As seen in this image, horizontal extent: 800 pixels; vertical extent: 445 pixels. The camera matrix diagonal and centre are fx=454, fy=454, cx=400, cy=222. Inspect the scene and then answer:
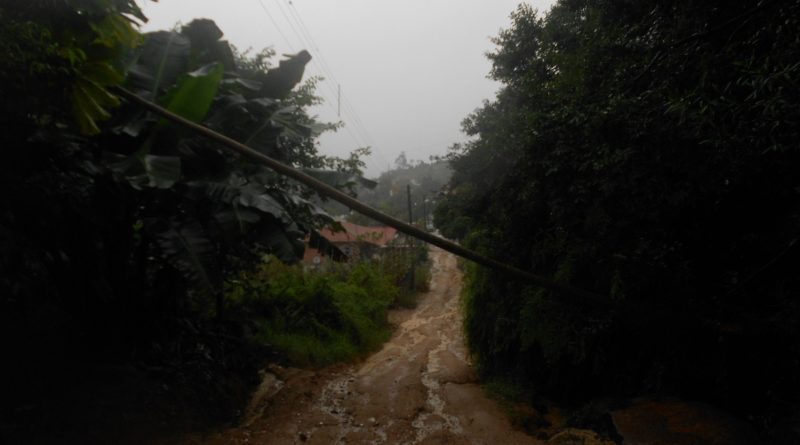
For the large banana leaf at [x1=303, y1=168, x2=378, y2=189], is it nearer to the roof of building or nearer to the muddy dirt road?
Answer: the roof of building

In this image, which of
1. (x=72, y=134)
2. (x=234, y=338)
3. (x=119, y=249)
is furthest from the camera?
(x=234, y=338)

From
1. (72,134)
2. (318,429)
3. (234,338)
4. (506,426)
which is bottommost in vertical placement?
(318,429)

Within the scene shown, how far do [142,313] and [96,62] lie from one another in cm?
297

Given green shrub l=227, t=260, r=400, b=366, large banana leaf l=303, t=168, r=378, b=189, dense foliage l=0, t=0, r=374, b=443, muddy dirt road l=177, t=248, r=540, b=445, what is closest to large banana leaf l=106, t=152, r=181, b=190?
dense foliage l=0, t=0, r=374, b=443

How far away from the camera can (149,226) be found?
4312 mm

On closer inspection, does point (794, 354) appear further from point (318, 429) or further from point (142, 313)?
point (142, 313)

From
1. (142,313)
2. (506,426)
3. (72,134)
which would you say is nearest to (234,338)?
(142,313)

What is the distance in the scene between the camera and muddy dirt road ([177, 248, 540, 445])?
4906 millimetres

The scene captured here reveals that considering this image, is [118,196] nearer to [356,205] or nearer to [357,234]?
[356,205]

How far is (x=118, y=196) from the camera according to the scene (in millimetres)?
4512

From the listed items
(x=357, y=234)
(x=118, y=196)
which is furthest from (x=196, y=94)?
(x=357, y=234)

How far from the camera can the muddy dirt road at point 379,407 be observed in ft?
16.1

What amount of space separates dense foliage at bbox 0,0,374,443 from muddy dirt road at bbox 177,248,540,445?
615mm

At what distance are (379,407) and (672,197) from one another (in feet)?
14.7
